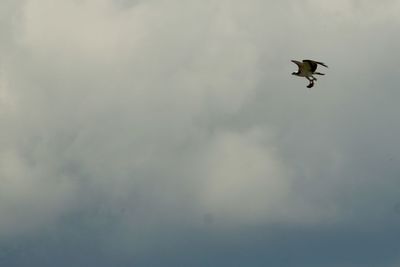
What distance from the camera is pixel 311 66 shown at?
144875mm
